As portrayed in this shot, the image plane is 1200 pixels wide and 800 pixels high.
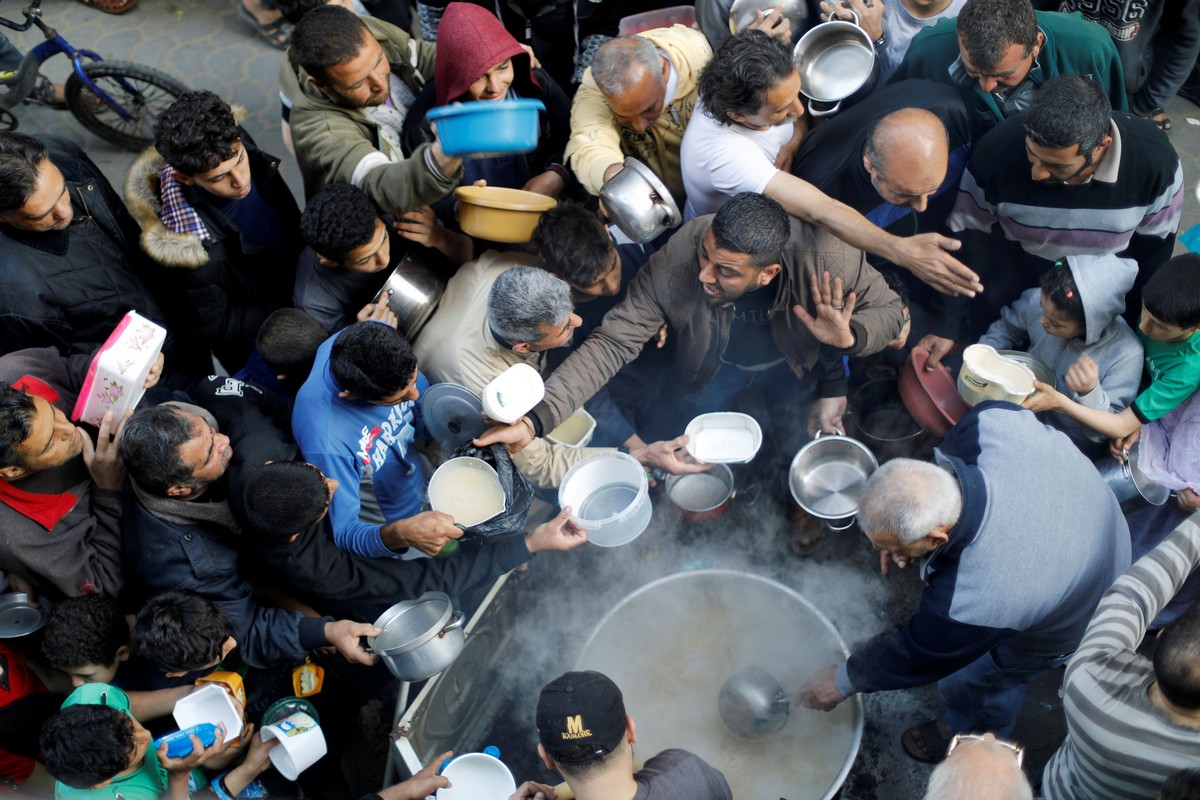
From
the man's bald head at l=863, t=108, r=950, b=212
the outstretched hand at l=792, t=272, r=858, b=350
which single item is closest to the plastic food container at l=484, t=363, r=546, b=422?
the outstretched hand at l=792, t=272, r=858, b=350

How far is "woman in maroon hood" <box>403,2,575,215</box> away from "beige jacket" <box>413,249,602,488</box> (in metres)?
0.53

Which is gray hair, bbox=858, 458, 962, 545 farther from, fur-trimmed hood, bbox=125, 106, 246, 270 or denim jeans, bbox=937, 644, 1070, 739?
fur-trimmed hood, bbox=125, 106, 246, 270

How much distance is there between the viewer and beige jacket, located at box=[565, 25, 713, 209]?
370 centimetres

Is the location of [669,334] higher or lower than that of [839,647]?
higher

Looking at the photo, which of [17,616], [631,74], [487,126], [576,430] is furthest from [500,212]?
[17,616]

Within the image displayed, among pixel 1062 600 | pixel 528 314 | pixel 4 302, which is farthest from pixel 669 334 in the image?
pixel 4 302

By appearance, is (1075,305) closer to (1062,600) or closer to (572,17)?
(1062,600)

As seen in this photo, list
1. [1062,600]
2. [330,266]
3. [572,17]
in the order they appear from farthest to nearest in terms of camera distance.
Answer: [572,17], [330,266], [1062,600]

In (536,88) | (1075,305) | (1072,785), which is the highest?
(536,88)

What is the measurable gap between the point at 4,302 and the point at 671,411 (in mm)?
2752

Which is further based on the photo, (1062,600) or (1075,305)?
(1075,305)

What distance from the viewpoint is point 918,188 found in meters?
3.22

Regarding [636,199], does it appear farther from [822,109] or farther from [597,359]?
[822,109]

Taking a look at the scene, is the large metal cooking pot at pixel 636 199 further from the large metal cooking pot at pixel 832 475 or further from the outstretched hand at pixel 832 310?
the large metal cooking pot at pixel 832 475
